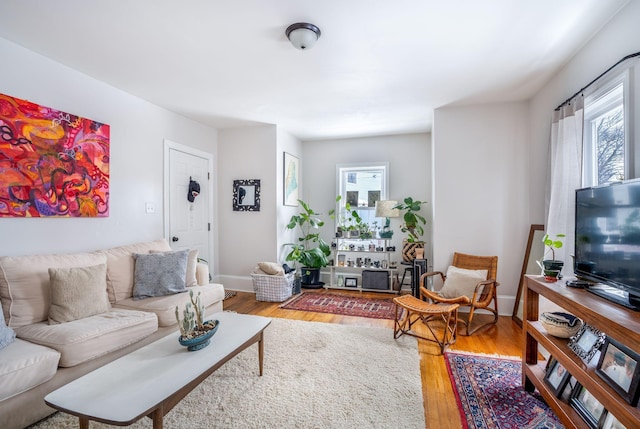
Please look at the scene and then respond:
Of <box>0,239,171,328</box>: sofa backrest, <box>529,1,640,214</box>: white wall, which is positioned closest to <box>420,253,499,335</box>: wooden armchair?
<box>529,1,640,214</box>: white wall

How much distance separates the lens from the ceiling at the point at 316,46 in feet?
6.39

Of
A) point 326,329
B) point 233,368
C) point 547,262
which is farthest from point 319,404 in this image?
point 547,262

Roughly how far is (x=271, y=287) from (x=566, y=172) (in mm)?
3492

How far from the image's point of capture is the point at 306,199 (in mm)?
5605

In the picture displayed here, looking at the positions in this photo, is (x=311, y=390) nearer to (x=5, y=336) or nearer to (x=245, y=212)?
(x=5, y=336)

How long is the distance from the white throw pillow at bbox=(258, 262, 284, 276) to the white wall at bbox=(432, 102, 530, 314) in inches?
81.9

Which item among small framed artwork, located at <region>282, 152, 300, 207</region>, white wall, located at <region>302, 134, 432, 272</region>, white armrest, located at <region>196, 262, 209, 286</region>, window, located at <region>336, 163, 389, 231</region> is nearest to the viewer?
white armrest, located at <region>196, 262, 209, 286</region>

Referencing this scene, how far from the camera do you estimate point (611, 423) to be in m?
1.32

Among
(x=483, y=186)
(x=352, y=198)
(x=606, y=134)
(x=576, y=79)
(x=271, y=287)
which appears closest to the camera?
(x=606, y=134)

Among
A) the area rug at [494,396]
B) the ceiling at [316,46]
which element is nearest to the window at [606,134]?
the ceiling at [316,46]

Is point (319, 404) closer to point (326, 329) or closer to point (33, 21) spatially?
point (326, 329)

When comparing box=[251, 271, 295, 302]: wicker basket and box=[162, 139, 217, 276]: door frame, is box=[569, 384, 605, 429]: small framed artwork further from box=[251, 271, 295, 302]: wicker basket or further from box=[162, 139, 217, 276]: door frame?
box=[162, 139, 217, 276]: door frame

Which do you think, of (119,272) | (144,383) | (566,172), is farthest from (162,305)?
(566,172)

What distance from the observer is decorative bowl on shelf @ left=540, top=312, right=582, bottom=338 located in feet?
5.80
